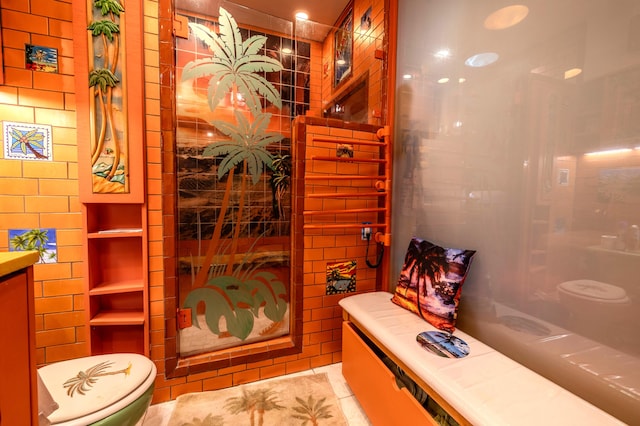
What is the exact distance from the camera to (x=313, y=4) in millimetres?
2174

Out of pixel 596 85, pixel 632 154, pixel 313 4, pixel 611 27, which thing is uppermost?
pixel 313 4

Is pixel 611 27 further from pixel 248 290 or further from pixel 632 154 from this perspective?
pixel 248 290

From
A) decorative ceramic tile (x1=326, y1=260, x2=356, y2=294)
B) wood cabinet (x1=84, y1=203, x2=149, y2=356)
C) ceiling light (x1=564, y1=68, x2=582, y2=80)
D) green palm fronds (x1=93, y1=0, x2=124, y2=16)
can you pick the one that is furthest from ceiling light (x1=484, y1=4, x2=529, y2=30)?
wood cabinet (x1=84, y1=203, x2=149, y2=356)

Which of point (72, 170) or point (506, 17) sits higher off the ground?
point (506, 17)

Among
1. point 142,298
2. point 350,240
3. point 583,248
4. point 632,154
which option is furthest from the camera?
point 350,240

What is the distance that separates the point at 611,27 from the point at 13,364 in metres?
2.05

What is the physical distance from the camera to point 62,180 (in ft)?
4.79

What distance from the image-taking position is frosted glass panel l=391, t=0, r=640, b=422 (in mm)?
918

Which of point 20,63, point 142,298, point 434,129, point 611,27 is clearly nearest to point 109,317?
point 142,298

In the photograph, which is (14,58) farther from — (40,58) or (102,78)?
(102,78)

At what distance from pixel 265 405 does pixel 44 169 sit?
1.88 metres

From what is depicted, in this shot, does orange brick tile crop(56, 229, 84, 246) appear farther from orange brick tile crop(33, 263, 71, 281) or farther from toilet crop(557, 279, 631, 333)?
toilet crop(557, 279, 631, 333)

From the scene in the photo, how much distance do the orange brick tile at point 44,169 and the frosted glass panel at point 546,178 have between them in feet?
7.31

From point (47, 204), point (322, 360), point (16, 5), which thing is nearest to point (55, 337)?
point (47, 204)
